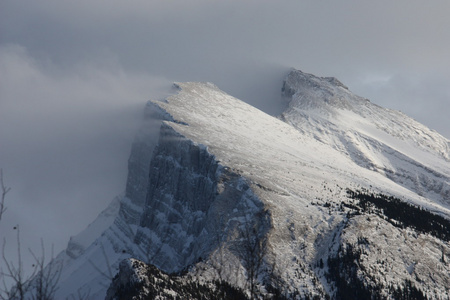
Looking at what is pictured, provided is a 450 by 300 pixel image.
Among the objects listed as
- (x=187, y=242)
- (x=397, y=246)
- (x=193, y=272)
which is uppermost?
(x=397, y=246)

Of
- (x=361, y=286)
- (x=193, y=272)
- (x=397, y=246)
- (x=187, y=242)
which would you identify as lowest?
(x=187, y=242)

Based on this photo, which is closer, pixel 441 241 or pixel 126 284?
pixel 126 284

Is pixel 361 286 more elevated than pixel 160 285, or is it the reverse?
pixel 361 286

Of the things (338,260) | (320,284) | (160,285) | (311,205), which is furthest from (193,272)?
(311,205)

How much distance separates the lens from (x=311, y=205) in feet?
511

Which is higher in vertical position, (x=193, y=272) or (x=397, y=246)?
(x=397, y=246)

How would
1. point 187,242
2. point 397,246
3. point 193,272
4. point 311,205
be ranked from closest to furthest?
point 193,272 → point 397,246 → point 311,205 → point 187,242

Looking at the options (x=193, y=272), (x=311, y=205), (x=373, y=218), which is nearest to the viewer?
(x=193, y=272)

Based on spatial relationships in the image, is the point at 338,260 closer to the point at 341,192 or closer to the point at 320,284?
the point at 320,284

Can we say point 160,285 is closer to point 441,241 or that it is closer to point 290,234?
point 290,234

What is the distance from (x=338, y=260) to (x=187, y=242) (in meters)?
66.7

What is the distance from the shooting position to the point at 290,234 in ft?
445

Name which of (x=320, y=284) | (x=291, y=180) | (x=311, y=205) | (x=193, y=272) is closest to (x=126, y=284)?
(x=193, y=272)

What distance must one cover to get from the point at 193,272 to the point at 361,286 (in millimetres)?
40440
